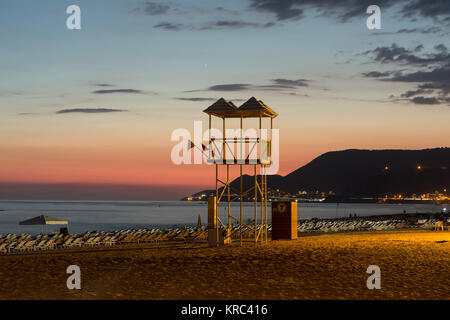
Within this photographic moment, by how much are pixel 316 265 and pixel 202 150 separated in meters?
6.98

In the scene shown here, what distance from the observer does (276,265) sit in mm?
13805

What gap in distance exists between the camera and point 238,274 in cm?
1245

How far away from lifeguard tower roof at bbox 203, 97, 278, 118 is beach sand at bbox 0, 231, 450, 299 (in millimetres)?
4773

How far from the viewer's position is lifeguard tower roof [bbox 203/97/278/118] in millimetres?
18781

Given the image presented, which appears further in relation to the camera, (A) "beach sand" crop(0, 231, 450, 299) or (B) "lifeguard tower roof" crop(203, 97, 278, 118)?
(B) "lifeguard tower roof" crop(203, 97, 278, 118)

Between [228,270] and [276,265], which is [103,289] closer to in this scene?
[228,270]

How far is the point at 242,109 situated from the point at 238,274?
779 cm
